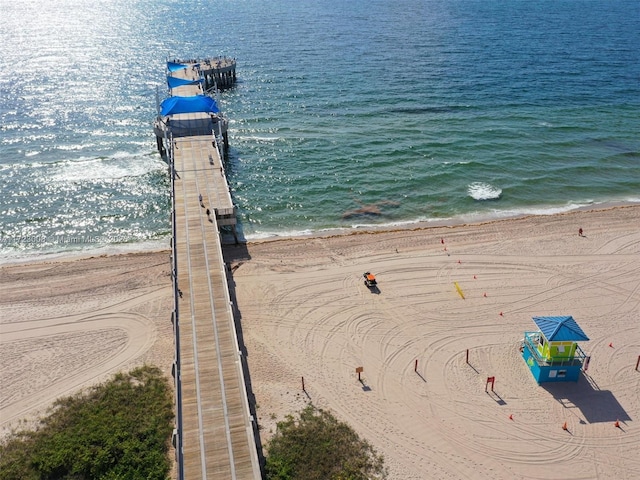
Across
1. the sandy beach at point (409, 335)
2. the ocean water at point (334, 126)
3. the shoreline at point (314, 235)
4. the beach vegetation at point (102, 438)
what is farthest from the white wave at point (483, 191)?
the beach vegetation at point (102, 438)

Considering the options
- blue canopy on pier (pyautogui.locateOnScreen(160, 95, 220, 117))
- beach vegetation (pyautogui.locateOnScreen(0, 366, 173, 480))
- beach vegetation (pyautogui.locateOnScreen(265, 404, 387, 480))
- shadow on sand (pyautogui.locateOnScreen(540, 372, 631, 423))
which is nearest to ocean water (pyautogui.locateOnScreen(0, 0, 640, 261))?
blue canopy on pier (pyautogui.locateOnScreen(160, 95, 220, 117))

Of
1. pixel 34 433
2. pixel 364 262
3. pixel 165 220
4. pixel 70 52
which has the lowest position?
pixel 34 433

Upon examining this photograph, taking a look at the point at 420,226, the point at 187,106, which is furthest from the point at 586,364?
the point at 187,106

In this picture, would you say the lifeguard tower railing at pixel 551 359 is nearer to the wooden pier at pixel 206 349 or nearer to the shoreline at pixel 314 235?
the wooden pier at pixel 206 349

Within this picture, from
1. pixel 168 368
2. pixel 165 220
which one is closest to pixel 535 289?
pixel 168 368

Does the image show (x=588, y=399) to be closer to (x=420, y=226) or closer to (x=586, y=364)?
(x=586, y=364)

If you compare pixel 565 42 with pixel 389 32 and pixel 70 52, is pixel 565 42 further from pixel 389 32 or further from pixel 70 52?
pixel 70 52

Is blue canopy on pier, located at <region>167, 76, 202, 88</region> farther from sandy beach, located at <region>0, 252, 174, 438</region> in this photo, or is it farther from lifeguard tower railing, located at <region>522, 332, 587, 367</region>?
lifeguard tower railing, located at <region>522, 332, 587, 367</region>
